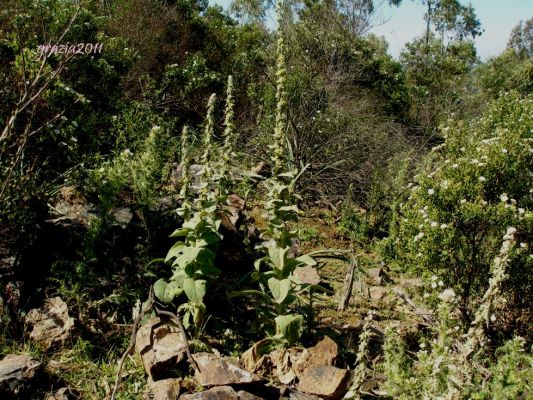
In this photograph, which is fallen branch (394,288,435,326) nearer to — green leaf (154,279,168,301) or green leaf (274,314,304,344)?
green leaf (274,314,304,344)

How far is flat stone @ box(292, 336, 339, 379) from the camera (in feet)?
11.8

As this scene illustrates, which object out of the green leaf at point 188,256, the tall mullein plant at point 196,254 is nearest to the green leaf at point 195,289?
the tall mullein plant at point 196,254

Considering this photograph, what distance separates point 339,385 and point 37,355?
2.02 meters

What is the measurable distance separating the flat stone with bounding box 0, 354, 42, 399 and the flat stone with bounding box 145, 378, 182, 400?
71cm

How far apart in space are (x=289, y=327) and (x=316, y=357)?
0.27m

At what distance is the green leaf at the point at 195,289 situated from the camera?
3564mm

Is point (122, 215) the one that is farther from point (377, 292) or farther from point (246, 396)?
point (377, 292)

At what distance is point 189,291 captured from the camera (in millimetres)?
3570

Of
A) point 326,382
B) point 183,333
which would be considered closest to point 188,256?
point 183,333

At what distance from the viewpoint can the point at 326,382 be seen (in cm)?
340

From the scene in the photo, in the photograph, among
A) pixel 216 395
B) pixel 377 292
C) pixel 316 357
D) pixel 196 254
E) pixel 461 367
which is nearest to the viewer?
pixel 461 367

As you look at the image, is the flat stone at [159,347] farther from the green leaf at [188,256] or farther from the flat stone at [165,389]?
the green leaf at [188,256]

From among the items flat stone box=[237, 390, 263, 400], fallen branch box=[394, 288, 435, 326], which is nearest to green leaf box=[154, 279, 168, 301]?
flat stone box=[237, 390, 263, 400]

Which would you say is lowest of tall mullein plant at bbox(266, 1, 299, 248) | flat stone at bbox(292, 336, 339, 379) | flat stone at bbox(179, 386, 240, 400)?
flat stone at bbox(179, 386, 240, 400)
